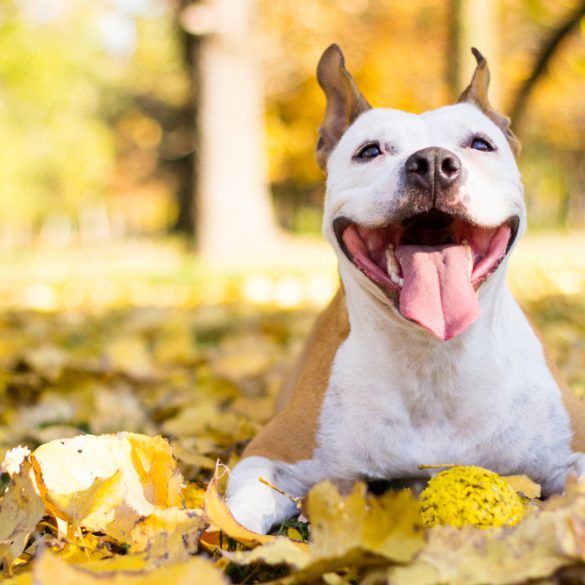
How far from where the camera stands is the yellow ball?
1821 mm

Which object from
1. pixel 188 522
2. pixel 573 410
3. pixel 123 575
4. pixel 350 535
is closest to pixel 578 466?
Result: pixel 573 410

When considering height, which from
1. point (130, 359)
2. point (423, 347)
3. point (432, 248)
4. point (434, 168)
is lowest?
point (130, 359)

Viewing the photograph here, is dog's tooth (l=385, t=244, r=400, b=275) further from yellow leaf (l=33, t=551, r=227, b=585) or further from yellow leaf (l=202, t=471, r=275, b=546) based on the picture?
yellow leaf (l=33, t=551, r=227, b=585)

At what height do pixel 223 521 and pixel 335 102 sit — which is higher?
pixel 335 102

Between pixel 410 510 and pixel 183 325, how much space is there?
4153 millimetres

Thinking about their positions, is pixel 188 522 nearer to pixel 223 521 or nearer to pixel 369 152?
pixel 223 521

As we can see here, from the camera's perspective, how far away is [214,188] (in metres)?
12.1

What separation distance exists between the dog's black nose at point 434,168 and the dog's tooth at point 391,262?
8.6 inches

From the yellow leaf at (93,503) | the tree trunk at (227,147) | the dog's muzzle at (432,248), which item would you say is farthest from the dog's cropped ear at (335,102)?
the tree trunk at (227,147)

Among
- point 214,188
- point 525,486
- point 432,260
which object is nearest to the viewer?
point 525,486

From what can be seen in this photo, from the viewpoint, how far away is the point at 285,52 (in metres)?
21.5

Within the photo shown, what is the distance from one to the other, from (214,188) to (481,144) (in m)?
9.83

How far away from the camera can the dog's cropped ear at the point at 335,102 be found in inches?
109

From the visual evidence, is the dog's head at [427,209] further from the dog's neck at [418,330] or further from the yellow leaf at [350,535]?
the yellow leaf at [350,535]
